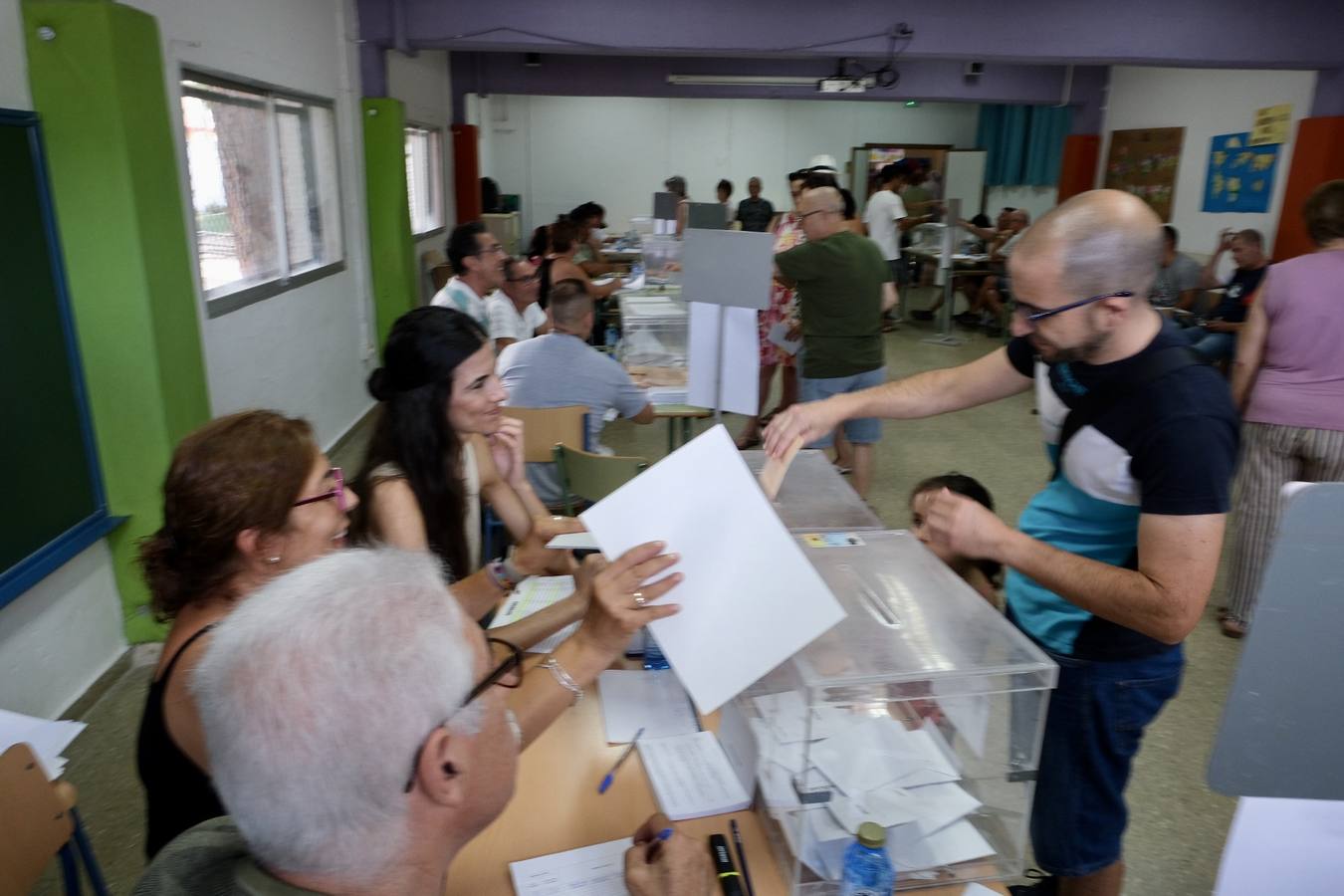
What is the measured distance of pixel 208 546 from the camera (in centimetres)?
137

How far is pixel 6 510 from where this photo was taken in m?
2.37

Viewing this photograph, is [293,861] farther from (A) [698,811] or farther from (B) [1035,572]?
(B) [1035,572]

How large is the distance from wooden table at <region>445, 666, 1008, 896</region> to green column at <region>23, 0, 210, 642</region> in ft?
6.59

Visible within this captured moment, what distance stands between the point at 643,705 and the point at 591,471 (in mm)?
1465

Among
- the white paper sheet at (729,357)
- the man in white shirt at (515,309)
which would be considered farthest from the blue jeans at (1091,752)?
the man in white shirt at (515,309)

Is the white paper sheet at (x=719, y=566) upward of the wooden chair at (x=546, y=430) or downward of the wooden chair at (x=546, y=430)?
upward

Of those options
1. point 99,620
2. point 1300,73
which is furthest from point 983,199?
point 99,620

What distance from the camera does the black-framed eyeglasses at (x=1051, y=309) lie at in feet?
4.33

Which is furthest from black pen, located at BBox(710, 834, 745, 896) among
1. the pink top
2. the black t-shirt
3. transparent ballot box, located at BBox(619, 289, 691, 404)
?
the black t-shirt

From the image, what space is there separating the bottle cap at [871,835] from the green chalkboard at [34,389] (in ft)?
7.87

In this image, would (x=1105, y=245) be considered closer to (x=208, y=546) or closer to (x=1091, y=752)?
(x=1091, y=752)

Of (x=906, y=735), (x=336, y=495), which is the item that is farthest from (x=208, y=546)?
(x=906, y=735)

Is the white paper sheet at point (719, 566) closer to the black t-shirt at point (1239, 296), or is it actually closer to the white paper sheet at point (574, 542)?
the white paper sheet at point (574, 542)

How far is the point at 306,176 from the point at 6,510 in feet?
11.9
